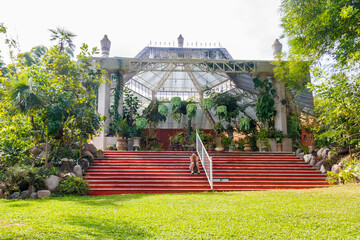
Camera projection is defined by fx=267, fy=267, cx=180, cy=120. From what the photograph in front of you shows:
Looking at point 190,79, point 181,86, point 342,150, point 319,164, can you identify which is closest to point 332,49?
point 342,150

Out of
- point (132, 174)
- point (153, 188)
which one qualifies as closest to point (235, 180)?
point (153, 188)

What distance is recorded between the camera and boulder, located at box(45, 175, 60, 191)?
7.59m

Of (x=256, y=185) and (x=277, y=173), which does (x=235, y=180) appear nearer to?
(x=256, y=185)

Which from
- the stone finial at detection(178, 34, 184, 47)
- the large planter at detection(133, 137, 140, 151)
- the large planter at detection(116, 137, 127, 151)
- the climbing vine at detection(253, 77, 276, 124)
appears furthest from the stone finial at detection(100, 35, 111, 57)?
the climbing vine at detection(253, 77, 276, 124)

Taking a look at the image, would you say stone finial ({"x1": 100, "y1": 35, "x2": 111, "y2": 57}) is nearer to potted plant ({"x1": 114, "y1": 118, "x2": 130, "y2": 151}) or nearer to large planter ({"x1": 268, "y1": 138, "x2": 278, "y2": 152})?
potted plant ({"x1": 114, "y1": 118, "x2": 130, "y2": 151})

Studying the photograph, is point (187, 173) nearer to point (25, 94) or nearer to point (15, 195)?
point (15, 195)

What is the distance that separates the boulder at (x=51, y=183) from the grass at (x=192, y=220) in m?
2.43

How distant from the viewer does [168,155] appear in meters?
12.1

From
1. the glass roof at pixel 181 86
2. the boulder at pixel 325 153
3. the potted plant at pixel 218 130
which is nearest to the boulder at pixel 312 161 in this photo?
the boulder at pixel 325 153

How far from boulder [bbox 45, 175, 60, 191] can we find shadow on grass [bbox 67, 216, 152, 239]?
3875mm

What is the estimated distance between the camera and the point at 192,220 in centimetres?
412

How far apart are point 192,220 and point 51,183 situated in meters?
5.22

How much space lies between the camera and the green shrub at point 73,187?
302 inches

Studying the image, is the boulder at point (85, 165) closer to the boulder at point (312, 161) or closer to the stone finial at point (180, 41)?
the boulder at point (312, 161)
